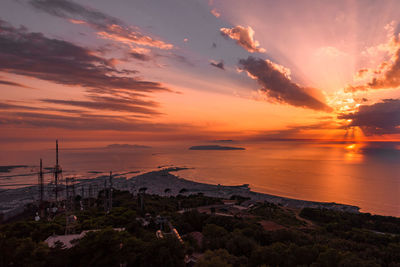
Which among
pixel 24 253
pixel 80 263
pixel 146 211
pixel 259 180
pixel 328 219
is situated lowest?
pixel 259 180

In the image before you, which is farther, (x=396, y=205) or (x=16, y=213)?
(x=396, y=205)

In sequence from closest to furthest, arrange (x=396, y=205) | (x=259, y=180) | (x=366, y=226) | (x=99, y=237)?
1. (x=99, y=237)
2. (x=366, y=226)
3. (x=396, y=205)
4. (x=259, y=180)

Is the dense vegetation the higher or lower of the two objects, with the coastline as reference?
higher

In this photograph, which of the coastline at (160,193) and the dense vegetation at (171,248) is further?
the coastline at (160,193)

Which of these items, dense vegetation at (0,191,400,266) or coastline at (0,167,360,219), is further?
coastline at (0,167,360,219)

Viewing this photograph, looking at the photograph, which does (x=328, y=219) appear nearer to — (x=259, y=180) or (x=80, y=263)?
(x=80, y=263)

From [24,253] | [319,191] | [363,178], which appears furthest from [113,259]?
[363,178]

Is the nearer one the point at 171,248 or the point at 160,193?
the point at 171,248

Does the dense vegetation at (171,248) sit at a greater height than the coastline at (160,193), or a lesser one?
greater

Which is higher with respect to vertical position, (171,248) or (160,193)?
(171,248)

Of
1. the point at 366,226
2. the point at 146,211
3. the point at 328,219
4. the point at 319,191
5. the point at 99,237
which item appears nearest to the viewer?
the point at 99,237

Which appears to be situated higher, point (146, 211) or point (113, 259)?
point (113, 259)
